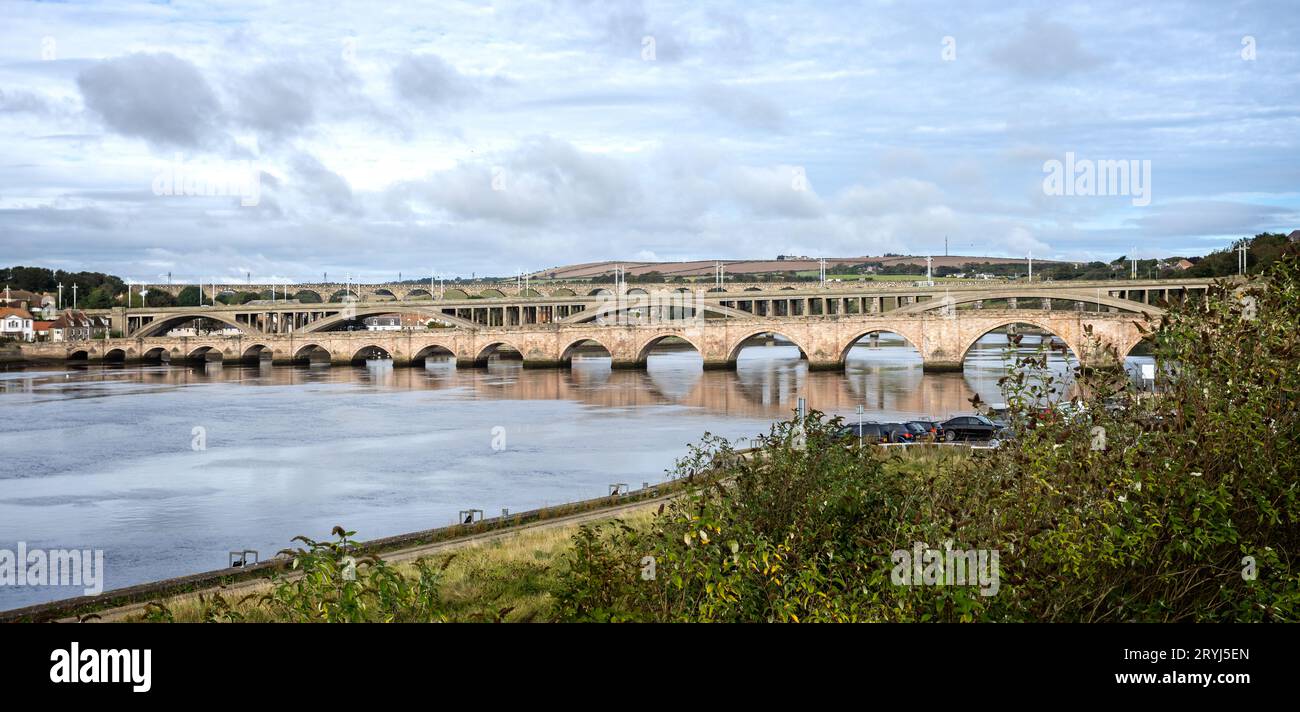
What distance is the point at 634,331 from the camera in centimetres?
9538

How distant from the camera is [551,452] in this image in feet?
141

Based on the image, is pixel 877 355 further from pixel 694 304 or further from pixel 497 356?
pixel 497 356

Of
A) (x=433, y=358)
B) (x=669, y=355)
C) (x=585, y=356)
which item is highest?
(x=669, y=355)

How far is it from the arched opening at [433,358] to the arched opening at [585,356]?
42.9 ft

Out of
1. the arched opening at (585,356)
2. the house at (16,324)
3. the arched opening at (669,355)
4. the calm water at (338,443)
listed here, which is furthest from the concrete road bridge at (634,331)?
the house at (16,324)

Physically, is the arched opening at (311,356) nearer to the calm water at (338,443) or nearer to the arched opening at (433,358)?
the arched opening at (433,358)

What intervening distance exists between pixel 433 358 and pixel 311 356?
1405 centimetres

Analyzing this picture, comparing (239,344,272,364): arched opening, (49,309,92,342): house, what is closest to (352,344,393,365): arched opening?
(239,344,272,364): arched opening

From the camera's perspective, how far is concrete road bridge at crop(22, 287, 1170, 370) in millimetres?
83125

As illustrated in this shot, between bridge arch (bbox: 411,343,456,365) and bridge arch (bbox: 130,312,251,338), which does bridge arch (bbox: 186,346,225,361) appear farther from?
bridge arch (bbox: 411,343,456,365)

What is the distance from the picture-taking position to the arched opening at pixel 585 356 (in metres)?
99.9

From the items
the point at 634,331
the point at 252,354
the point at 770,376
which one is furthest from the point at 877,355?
the point at 252,354
